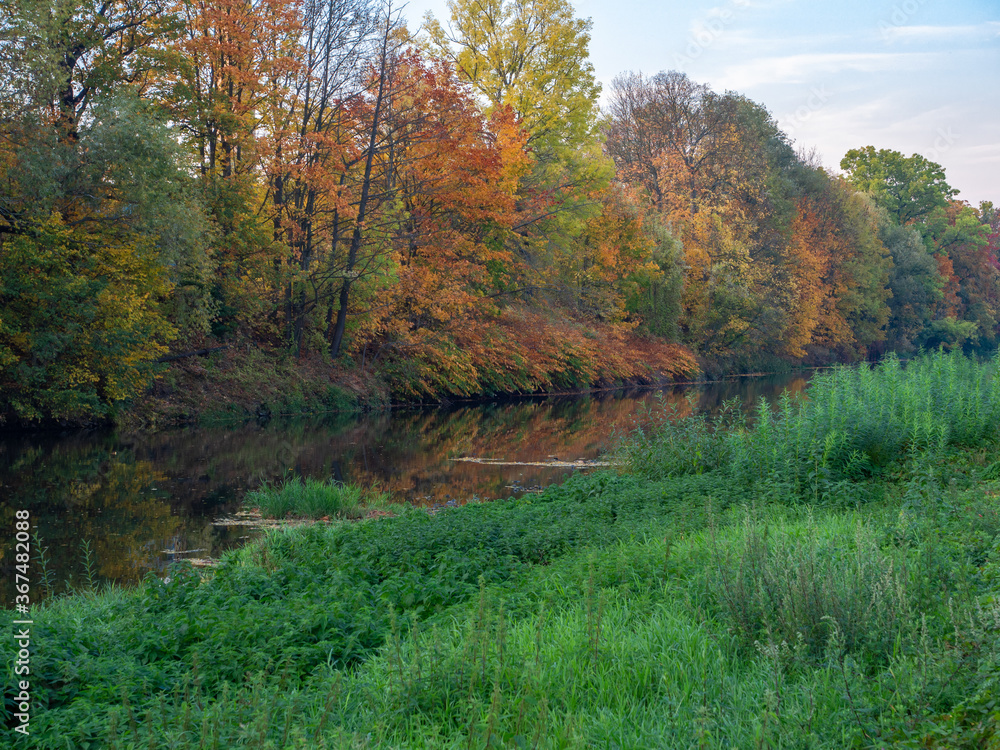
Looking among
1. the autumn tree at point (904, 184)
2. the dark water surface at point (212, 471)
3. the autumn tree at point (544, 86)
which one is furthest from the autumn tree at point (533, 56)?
the autumn tree at point (904, 184)

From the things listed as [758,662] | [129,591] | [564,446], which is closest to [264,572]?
[129,591]

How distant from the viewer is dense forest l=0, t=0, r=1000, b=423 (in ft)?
60.6

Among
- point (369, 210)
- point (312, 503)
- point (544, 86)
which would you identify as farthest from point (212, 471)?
point (544, 86)

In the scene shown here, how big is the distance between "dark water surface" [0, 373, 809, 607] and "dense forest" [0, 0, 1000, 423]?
3.10m

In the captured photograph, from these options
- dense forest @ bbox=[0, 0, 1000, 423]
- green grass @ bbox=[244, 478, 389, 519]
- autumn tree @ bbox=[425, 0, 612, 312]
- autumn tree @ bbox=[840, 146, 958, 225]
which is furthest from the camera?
autumn tree @ bbox=[840, 146, 958, 225]

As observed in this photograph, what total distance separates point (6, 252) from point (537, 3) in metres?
26.3

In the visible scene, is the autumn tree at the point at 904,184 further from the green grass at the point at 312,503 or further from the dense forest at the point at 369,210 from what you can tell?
the green grass at the point at 312,503

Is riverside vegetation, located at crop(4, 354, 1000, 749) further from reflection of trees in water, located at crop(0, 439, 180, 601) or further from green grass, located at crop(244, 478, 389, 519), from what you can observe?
green grass, located at crop(244, 478, 389, 519)

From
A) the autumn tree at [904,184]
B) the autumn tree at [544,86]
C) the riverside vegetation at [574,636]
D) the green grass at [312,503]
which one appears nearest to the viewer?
the riverside vegetation at [574,636]

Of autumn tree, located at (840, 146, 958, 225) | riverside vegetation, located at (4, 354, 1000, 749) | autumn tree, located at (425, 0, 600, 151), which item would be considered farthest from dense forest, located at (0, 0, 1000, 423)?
autumn tree, located at (840, 146, 958, 225)

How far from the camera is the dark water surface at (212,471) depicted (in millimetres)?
9910

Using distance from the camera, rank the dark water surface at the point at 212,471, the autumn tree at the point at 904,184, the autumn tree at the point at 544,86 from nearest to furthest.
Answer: the dark water surface at the point at 212,471 → the autumn tree at the point at 544,86 → the autumn tree at the point at 904,184

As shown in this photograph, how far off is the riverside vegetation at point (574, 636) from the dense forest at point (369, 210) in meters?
13.1

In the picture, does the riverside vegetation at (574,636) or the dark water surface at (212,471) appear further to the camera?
the dark water surface at (212,471)
